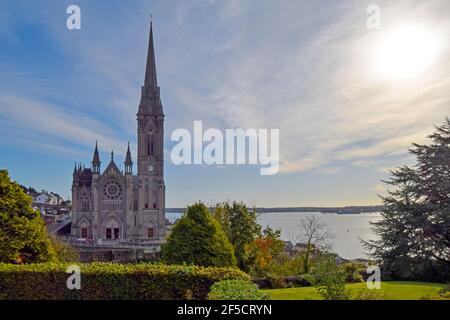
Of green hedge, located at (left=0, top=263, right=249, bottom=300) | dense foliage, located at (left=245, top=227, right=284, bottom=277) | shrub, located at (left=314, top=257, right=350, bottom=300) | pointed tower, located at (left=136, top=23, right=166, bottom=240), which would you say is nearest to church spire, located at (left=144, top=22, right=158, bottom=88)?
pointed tower, located at (left=136, top=23, right=166, bottom=240)

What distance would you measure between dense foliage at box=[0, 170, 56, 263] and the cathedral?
35188 mm

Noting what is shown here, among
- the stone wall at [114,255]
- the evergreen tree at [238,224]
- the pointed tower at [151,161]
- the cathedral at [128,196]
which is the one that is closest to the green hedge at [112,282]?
the evergreen tree at [238,224]

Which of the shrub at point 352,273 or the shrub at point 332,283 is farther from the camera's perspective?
the shrub at point 352,273

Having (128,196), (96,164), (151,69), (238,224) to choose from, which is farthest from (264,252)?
(151,69)

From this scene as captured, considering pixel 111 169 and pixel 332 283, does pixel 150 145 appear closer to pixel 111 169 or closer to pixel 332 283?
pixel 111 169

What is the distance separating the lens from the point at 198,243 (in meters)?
13.8

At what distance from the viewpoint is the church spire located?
5622cm

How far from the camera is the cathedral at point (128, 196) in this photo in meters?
50.9

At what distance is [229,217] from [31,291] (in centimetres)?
1294

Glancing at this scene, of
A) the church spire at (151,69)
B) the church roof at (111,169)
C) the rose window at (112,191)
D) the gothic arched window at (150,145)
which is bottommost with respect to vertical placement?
the rose window at (112,191)

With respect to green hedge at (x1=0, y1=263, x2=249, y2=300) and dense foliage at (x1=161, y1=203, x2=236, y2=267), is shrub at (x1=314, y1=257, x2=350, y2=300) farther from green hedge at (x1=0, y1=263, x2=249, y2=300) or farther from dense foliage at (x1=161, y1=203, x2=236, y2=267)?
dense foliage at (x1=161, y1=203, x2=236, y2=267)

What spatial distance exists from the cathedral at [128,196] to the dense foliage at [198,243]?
36334mm

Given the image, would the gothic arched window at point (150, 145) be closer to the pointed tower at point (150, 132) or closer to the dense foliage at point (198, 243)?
the pointed tower at point (150, 132)
